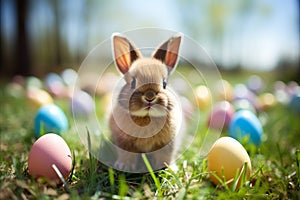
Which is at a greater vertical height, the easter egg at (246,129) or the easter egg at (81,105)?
the easter egg at (246,129)

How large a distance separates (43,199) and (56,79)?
207 inches

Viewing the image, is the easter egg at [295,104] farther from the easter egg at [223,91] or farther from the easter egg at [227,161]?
the easter egg at [227,161]

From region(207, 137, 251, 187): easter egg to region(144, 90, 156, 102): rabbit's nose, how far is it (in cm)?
52

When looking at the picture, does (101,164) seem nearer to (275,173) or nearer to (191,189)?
(191,189)

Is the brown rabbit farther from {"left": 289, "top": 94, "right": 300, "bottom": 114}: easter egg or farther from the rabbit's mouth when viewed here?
{"left": 289, "top": 94, "right": 300, "bottom": 114}: easter egg

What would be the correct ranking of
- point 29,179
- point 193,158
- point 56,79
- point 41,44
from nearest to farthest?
point 29,179 → point 193,158 → point 56,79 → point 41,44

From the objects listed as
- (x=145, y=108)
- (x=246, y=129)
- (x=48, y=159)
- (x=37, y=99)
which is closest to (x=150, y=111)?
(x=145, y=108)

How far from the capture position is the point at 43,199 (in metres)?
1.61

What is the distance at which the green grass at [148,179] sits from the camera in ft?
5.74

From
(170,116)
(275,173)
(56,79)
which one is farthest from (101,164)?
(56,79)

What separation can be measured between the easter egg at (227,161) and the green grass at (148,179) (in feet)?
0.20

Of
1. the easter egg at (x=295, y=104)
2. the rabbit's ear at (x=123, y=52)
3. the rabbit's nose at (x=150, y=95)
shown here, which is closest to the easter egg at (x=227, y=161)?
the rabbit's nose at (x=150, y=95)

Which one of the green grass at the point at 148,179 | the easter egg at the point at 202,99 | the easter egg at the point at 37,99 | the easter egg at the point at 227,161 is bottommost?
the easter egg at the point at 202,99

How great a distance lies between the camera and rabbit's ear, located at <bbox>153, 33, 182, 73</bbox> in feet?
7.32
